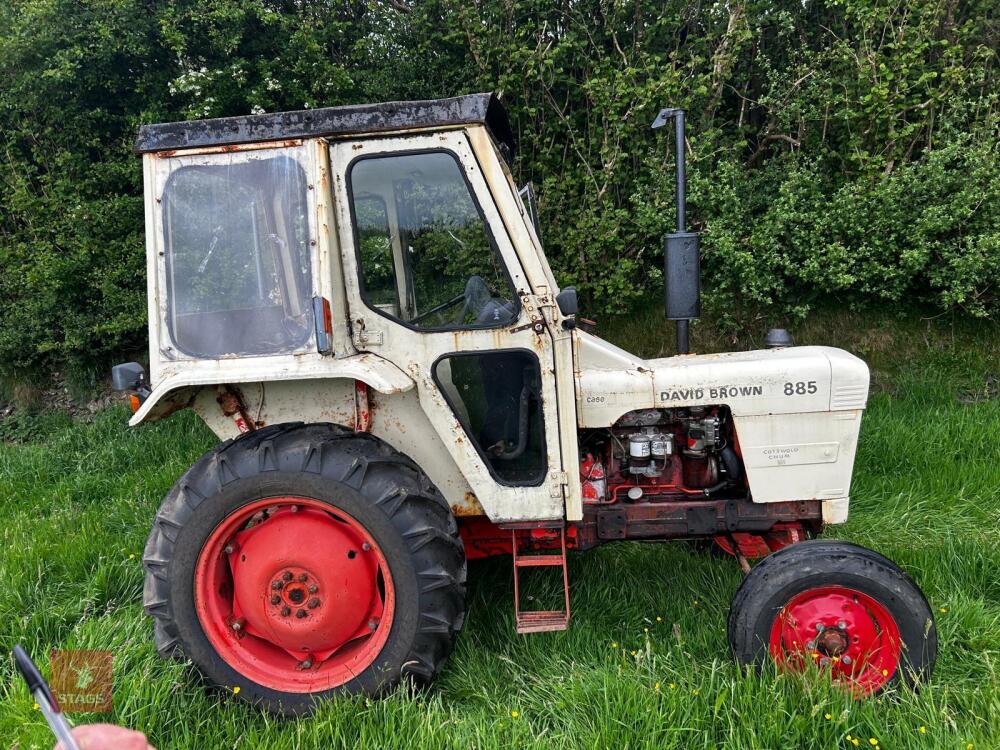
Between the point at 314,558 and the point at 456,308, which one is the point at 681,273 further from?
the point at 314,558

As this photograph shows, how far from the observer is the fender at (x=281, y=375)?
219 centimetres

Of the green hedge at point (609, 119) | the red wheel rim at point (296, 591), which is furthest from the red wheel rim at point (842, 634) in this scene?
the green hedge at point (609, 119)

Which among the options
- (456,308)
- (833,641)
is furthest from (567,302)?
(833,641)

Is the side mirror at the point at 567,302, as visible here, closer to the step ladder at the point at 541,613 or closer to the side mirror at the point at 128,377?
the step ladder at the point at 541,613

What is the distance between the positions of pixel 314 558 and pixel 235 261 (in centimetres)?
111

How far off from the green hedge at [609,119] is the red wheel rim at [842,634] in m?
3.03

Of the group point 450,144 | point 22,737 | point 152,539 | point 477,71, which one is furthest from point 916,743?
point 477,71

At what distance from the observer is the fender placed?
219 cm

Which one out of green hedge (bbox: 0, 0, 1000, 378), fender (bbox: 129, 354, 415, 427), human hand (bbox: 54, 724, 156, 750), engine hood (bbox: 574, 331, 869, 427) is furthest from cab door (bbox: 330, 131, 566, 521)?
green hedge (bbox: 0, 0, 1000, 378)

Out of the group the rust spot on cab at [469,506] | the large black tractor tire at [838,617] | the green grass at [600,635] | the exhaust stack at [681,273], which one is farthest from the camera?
the rust spot on cab at [469,506]

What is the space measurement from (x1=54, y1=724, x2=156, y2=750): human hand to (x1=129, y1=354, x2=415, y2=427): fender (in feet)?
3.77

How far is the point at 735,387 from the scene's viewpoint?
252 cm

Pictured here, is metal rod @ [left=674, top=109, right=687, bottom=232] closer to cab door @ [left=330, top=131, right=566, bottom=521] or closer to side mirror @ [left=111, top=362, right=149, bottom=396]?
cab door @ [left=330, top=131, right=566, bottom=521]

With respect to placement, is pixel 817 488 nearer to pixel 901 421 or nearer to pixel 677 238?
pixel 677 238
